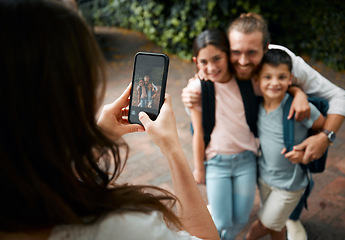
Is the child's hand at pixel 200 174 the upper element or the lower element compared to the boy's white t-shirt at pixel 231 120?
lower

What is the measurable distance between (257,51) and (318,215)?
4.74ft

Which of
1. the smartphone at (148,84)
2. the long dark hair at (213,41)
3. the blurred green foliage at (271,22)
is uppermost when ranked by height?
the blurred green foliage at (271,22)

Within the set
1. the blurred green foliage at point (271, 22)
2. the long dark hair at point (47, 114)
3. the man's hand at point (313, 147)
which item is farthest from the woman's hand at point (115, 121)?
the blurred green foliage at point (271, 22)

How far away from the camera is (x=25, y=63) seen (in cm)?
61

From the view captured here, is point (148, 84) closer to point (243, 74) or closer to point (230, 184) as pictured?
point (243, 74)

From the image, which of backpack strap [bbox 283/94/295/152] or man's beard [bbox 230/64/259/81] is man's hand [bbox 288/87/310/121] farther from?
man's beard [bbox 230/64/259/81]

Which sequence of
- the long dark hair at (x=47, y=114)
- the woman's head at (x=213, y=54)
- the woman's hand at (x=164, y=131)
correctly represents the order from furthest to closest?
1. the woman's head at (x=213, y=54)
2. the woman's hand at (x=164, y=131)
3. the long dark hair at (x=47, y=114)

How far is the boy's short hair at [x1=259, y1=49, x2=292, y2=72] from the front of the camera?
1.78 m

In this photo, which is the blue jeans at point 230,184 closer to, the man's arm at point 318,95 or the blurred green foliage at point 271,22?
the man's arm at point 318,95

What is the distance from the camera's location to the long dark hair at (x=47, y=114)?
0.62m

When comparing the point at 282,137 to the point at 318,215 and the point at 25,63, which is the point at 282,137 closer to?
the point at 318,215

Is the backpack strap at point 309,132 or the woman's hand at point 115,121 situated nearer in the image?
the woman's hand at point 115,121

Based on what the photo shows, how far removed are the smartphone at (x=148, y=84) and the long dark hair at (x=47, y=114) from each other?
0.55 m

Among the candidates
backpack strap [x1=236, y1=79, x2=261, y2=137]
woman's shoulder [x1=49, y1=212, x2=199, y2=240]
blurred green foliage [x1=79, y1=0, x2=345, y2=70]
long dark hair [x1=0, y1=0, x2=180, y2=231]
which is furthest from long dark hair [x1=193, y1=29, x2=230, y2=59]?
blurred green foliage [x1=79, y1=0, x2=345, y2=70]
